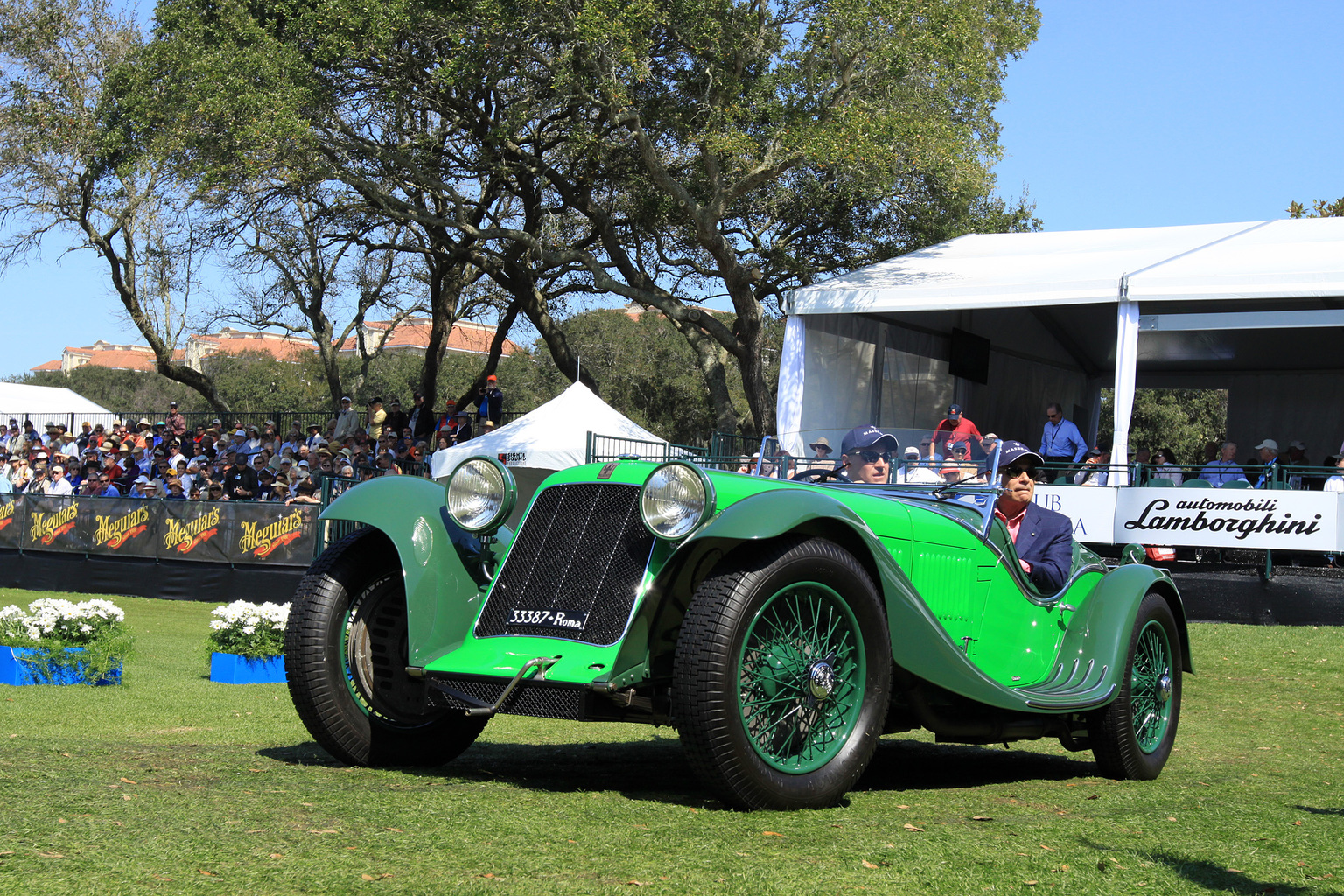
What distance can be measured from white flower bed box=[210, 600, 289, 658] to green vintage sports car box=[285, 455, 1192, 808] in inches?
190

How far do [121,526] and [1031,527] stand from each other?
1548 centimetres

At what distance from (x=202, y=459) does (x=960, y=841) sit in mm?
21335

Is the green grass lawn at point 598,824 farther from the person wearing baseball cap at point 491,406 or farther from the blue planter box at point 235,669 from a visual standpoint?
the person wearing baseball cap at point 491,406

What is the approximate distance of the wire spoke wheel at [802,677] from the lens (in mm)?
4312

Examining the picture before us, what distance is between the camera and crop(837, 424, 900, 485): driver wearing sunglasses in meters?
6.23

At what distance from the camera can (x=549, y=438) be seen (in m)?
17.4

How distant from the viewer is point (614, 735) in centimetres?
696

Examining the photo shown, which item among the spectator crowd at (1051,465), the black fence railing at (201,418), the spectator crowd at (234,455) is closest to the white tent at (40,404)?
the black fence railing at (201,418)

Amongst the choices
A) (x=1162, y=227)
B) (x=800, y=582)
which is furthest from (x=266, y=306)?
(x=800, y=582)

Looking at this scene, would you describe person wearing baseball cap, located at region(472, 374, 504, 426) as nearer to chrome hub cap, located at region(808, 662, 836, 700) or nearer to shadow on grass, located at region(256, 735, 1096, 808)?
shadow on grass, located at region(256, 735, 1096, 808)

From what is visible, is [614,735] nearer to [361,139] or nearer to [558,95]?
[558,95]

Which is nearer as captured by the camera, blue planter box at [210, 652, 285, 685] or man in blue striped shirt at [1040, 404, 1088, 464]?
blue planter box at [210, 652, 285, 685]

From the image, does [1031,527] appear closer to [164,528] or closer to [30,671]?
[30,671]

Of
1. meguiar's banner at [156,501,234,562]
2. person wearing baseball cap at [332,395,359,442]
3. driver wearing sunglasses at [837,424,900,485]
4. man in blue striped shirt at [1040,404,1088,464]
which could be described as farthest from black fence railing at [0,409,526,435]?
driver wearing sunglasses at [837,424,900,485]
